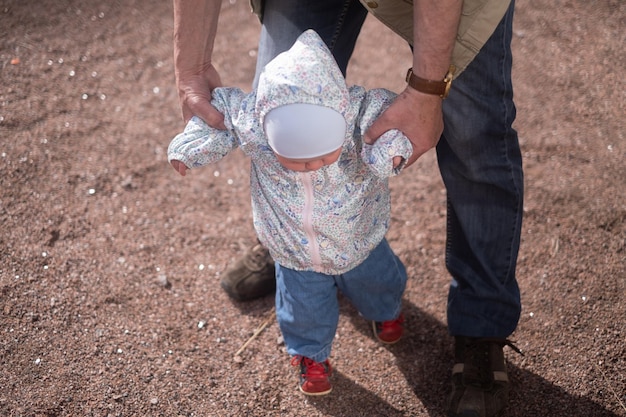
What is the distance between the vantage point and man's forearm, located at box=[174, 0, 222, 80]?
6.74ft

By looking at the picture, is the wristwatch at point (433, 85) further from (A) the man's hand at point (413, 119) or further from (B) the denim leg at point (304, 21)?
(B) the denim leg at point (304, 21)

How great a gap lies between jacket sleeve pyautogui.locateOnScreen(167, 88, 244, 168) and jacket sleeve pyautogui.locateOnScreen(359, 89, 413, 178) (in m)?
0.39

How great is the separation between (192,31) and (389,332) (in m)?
1.33

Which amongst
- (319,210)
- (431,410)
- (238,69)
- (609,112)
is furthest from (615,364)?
(238,69)

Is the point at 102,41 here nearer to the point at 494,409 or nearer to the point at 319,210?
the point at 319,210

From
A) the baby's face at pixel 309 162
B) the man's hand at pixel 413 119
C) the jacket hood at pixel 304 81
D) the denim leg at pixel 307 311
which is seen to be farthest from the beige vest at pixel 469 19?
the denim leg at pixel 307 311

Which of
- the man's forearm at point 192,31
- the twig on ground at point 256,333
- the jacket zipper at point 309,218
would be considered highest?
the man's forearm at point 192,31

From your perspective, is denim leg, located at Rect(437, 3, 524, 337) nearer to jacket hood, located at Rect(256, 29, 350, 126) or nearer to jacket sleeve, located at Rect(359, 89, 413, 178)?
jacket sleeve, located at Rect(359, 89, 413, 178)

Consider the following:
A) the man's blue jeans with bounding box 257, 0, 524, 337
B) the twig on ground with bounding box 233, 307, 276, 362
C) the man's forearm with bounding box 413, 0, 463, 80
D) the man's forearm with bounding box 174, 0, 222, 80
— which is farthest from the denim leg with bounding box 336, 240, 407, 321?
the man's forearm with bounding box 174, 0, 222, 80

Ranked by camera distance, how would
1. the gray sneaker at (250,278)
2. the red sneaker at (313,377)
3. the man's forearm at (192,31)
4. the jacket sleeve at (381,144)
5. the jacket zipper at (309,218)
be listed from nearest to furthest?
1. the jacket sleeve at (381,144)
2. the jacket zipper at (309,218)
3. the man's forearm at (192,31)
4. the red sneaker at (313,377)
5. the gray sneaker at (250,278)

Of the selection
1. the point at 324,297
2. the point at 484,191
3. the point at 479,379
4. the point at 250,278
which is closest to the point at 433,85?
the point at 484,191

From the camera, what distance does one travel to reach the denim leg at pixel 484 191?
1.93 meters

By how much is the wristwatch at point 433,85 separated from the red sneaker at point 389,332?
1010 mm

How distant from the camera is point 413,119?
180cm
